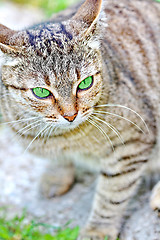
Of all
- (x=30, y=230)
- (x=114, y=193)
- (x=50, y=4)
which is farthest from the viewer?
(x=50, y=4)

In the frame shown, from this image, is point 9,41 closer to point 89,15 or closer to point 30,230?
point 89,15

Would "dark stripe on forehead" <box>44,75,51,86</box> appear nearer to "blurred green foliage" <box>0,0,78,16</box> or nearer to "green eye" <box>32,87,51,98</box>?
"green eye" <box>32,87,51,98</box>

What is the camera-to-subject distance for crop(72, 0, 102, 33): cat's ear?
1.76m

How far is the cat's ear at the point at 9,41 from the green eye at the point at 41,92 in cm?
23

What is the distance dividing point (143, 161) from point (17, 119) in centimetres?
90

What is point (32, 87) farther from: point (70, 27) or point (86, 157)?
point (86, 157)

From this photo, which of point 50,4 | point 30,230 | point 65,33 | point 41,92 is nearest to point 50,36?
point 65,33

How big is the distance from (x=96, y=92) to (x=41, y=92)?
33cm

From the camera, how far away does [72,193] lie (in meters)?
2.86

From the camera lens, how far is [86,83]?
181 cm

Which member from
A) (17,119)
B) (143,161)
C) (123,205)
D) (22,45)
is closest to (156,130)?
(143,161)

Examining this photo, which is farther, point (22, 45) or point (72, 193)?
point (72, 193)

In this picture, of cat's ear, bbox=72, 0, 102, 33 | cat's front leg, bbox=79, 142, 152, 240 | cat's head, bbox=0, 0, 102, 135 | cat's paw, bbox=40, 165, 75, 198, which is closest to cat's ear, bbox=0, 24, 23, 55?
cat's head, bbox=0, 0, 102, 135

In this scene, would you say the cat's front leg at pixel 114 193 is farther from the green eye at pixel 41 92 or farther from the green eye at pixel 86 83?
the green eye at pixel 41 92
